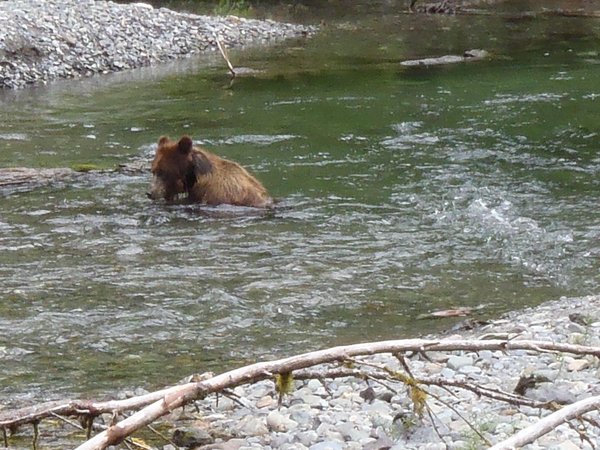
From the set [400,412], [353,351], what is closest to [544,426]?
[353,351]

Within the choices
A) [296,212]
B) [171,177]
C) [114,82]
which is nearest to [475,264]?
[296,212]

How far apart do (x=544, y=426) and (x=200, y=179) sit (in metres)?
6.81

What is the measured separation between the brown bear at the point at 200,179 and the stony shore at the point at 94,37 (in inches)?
388

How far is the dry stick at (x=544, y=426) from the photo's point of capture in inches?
117

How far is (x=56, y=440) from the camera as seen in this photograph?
471 cm

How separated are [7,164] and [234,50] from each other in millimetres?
13418

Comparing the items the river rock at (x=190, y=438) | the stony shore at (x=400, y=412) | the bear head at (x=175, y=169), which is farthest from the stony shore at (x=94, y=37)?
the river rock at (x=190, y=438)

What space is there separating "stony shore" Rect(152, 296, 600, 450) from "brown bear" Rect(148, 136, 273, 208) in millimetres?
4002

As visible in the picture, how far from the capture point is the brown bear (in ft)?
31.6

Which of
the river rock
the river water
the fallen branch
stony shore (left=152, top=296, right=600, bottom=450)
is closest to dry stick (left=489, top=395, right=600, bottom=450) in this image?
the fallen branch

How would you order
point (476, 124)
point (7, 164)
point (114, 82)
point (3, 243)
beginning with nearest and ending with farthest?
point (3, 243)
point (7, 164)
point (476, 124)
point (114, 82)

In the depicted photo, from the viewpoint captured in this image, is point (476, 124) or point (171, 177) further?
point (476, 124)

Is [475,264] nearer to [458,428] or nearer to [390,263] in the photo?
[390,263]

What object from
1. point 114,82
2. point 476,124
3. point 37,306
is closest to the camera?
point 37,306
